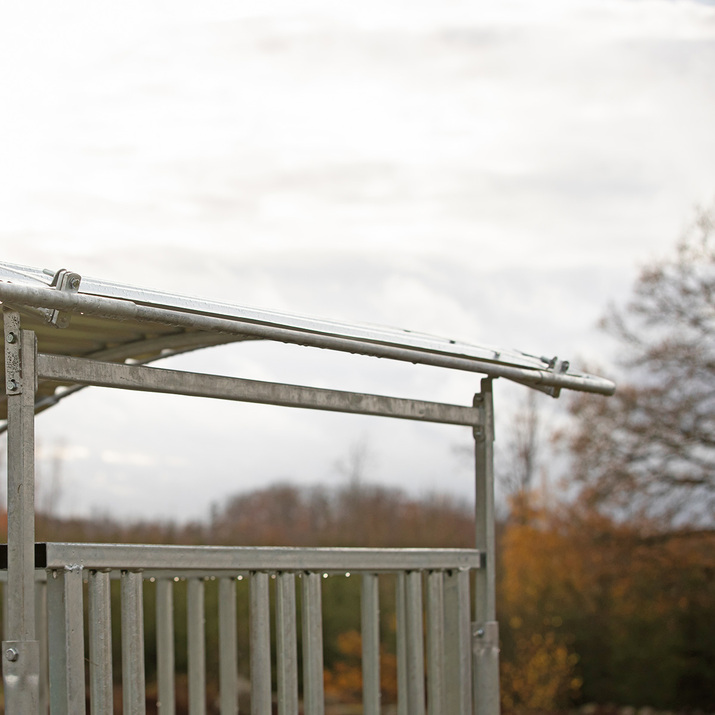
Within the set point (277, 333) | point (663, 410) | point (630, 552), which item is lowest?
point (630, 552)

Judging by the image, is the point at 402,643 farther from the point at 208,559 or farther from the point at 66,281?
the point at 66,281

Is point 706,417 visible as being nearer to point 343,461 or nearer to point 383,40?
point 383,40

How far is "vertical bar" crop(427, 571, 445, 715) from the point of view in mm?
3611

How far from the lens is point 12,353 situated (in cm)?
255

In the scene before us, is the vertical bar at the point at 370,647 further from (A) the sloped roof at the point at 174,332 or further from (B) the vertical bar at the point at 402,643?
(A) the sloped roof at the point at 174,332

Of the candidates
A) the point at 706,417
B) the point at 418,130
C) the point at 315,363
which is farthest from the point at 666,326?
the point at 315,363

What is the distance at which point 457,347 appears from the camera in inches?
140

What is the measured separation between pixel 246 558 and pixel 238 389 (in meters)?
0.48

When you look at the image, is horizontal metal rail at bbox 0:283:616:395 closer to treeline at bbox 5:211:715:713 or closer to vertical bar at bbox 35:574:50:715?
vertical bar at bbox 35:574:50:715

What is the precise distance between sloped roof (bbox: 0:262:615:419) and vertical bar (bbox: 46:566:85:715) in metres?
0.63

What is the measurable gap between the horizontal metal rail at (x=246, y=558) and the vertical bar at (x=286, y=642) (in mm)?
59

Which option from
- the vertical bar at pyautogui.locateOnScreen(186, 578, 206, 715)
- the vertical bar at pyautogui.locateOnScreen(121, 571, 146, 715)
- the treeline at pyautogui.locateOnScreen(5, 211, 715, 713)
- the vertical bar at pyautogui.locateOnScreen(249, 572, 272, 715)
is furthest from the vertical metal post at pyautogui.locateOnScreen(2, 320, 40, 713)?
the treeline at pyautogui.locateOnScreen(5, 211, 715, 713)

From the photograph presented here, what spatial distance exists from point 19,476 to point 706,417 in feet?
45.9

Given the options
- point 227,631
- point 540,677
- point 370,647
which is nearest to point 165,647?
point 227,631
